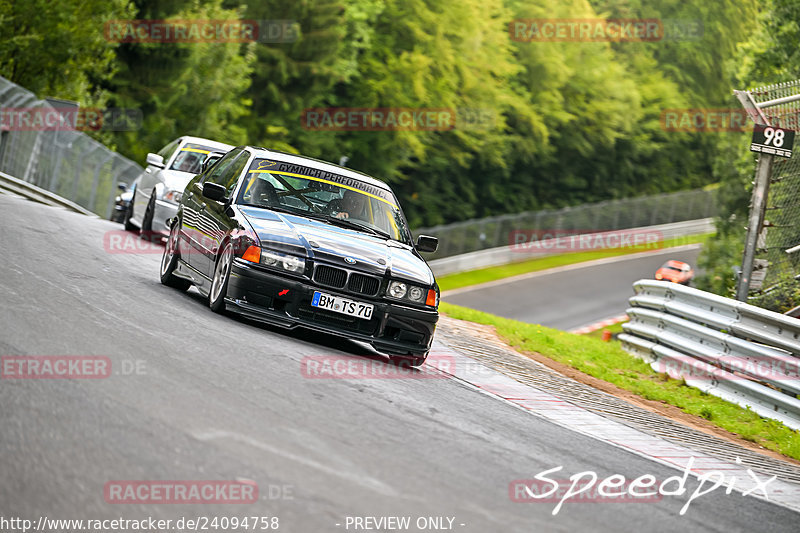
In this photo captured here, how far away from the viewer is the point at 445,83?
5431 centimetres

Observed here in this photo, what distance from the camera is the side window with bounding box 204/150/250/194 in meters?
10.7

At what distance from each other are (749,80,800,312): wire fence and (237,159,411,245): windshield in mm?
5347

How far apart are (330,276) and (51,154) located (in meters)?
Answer: 18.0

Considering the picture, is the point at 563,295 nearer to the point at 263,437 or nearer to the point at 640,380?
the point at 640,380

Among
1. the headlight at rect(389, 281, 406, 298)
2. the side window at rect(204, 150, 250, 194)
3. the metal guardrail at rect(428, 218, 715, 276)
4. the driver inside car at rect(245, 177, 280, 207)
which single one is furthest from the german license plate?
the metal guardrail at rect(428, 218, 715, 276)

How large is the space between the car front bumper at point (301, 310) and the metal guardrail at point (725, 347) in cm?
433

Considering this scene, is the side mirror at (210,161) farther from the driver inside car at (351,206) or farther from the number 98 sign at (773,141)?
the number 98 sign at (773,141)

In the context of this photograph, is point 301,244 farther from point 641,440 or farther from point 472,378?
point 641,440

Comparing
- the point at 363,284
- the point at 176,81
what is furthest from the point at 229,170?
the point at 176,81

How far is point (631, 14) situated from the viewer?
73500 mm

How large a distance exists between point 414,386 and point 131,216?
1178cm

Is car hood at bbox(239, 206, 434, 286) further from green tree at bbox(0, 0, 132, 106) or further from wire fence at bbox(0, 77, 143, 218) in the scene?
green tree at bbox(0, 0, 132, 106)

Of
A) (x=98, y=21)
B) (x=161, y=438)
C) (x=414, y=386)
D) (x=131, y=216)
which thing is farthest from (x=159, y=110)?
(x=161, y=438)

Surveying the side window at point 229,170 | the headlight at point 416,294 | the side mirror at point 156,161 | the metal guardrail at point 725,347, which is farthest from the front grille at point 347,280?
the side mirror at point 156,161
